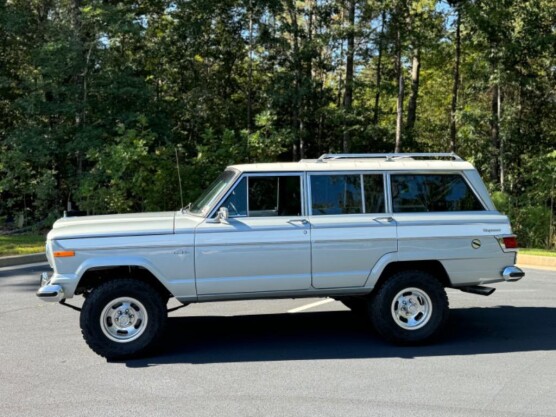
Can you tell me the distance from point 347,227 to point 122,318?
2.50m

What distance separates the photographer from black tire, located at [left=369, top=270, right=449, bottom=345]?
618 centimetres

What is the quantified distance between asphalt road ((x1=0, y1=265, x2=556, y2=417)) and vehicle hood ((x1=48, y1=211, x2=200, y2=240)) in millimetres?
1264

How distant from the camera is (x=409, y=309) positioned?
20.6ft

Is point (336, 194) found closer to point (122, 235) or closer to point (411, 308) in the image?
point (411, 308)

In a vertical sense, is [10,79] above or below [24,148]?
above

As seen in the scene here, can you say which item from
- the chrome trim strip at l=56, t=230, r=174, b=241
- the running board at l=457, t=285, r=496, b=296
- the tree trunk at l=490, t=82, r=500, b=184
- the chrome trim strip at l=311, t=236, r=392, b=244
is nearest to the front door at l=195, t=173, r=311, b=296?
the chrome trim strip at l=311, t=236, r=392, b=244

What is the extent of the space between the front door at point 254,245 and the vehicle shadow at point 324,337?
678 mm

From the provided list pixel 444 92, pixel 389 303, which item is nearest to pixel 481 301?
pixel 389 303

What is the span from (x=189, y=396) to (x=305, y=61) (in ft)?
66.4

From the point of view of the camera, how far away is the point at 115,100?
2139 cm

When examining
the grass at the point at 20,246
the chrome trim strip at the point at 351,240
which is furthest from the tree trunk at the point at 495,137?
the chrome trim strip at the point at 351,240

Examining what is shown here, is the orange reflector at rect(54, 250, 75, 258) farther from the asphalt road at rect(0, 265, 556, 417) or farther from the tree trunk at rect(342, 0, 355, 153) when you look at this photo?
the tree trunk at rect(342, 0, 355, 153)

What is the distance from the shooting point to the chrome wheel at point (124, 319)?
5.75 meters

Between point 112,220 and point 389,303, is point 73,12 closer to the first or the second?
point 112,220
